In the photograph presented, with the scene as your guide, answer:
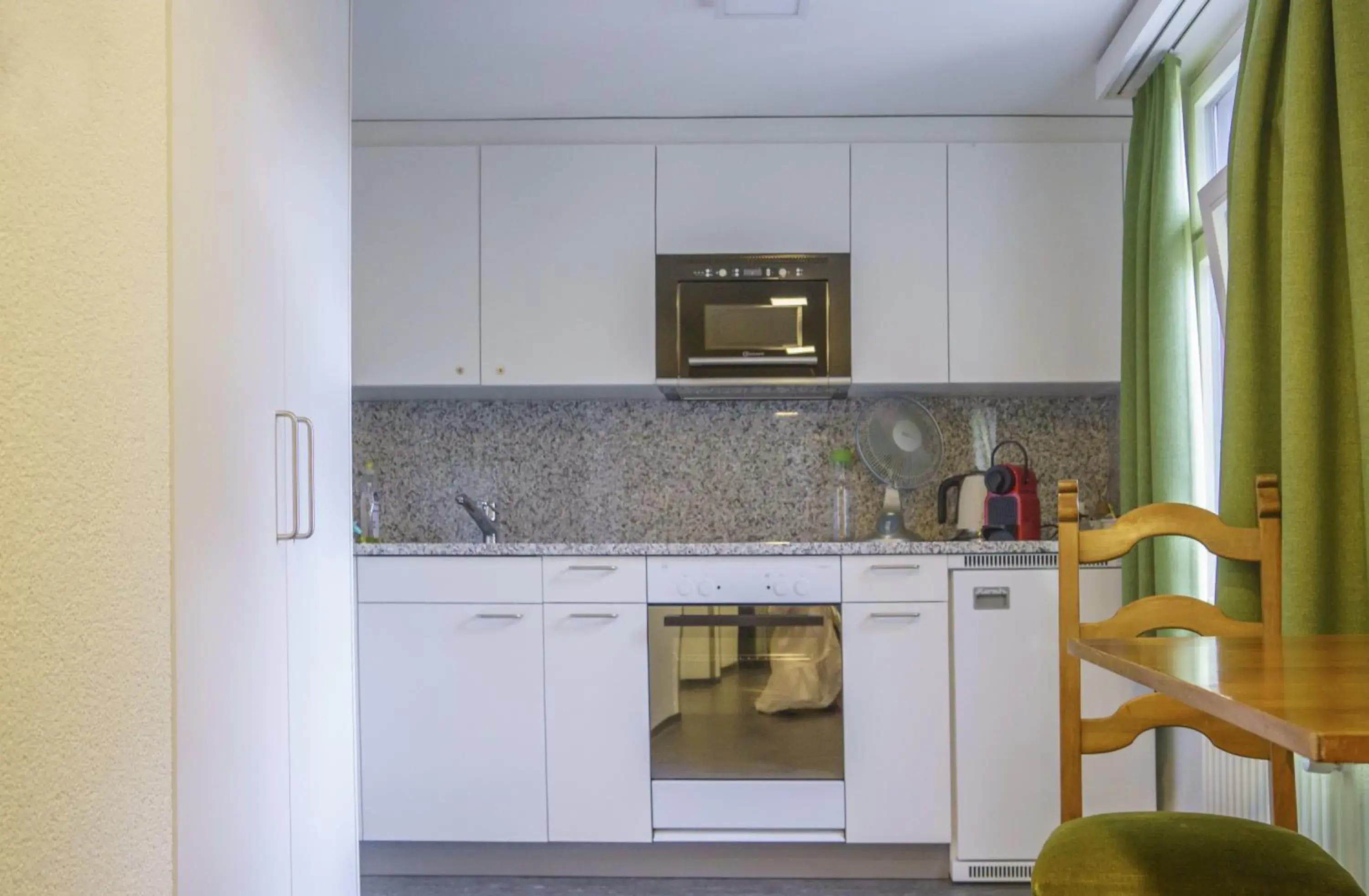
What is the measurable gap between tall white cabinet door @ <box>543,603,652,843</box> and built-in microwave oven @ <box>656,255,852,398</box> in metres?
0.79

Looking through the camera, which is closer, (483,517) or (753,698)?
(753,698)

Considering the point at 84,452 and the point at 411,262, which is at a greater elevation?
the point at 411,262

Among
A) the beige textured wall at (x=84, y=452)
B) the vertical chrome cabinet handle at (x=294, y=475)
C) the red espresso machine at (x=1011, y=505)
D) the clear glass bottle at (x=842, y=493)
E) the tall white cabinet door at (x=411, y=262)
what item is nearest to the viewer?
the beige textured wall at (x=84, y=452)

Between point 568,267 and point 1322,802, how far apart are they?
240 centimetres

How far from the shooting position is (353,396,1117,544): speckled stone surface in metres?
3.63

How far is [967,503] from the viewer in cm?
343

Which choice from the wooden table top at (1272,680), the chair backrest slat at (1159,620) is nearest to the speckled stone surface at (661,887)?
the chair backrest slat at (1159,620)

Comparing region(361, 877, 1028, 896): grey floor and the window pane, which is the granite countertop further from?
the window pane

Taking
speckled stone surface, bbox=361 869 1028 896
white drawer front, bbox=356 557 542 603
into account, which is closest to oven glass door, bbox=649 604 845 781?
speckled stone surface, bbox=361 869 1028 896

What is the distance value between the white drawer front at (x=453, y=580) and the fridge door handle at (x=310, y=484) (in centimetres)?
108

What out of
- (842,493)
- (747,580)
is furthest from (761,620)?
(842,493)

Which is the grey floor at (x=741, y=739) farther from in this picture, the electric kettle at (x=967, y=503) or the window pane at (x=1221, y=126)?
the window pane at (x=1221, y=126)

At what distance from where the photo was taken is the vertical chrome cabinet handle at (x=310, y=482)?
1.91 m

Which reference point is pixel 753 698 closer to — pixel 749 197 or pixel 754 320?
pixel 754 320
